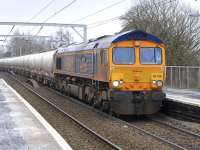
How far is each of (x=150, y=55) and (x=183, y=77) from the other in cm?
1273

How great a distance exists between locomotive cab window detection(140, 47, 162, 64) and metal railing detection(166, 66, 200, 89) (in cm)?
1061

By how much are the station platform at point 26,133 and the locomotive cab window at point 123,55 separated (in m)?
3.41

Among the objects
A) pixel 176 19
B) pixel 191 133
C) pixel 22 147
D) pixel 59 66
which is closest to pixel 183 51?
pixel 176 19

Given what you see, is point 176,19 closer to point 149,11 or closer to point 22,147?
point 149,11

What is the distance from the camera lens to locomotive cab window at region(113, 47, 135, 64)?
1666 cm

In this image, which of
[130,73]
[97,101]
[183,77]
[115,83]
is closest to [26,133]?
[115,83]

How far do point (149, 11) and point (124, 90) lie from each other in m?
27.1

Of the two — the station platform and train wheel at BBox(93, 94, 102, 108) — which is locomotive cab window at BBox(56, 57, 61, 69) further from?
the station platform

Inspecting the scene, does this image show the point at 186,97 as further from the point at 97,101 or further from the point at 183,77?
the point at 183,77

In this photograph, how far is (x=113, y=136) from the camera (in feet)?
42.9

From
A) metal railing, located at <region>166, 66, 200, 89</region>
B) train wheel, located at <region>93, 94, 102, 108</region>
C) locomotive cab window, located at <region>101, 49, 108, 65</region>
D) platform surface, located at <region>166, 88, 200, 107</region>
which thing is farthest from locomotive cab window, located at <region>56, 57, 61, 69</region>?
locomotive cab window, located at <region>101, 49, 108, 65</region>

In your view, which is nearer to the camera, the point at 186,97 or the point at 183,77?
the point at 186,97

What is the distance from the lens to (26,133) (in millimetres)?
12836

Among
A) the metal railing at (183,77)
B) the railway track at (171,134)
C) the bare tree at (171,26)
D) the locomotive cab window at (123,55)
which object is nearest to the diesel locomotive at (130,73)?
the locomotive cab window at (123,55)
